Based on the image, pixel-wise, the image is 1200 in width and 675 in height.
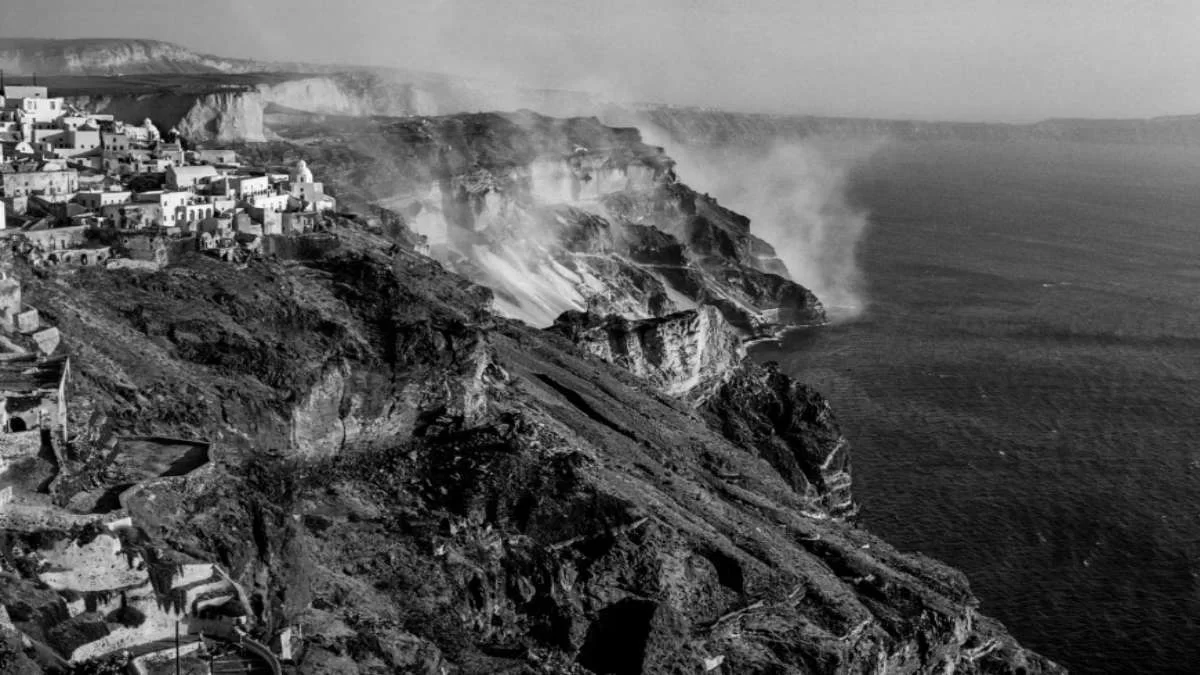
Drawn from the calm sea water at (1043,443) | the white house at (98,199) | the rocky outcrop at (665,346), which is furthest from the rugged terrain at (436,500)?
the rocky outcrop at (665,346)

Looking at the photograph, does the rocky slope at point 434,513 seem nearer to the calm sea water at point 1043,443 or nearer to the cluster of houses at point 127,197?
the cluster of houses at point 127,197

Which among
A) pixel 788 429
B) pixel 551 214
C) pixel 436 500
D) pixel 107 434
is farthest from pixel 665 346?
pixel 107 434

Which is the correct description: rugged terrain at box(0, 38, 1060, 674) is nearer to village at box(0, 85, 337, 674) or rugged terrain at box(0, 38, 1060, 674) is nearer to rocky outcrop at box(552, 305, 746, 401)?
village at box(0, 85, 337, 674)

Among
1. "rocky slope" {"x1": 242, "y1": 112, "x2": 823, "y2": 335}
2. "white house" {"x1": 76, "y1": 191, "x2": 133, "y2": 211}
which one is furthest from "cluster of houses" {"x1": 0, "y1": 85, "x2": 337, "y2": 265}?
"rocky slope" {"x1": 242, "y1": 112, "x2": 823, "y2": 335}

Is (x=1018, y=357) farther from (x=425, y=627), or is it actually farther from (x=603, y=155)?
(x=425, y=627)

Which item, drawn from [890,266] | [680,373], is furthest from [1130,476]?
[890,266]

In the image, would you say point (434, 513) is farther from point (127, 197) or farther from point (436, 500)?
point (127, 197)
